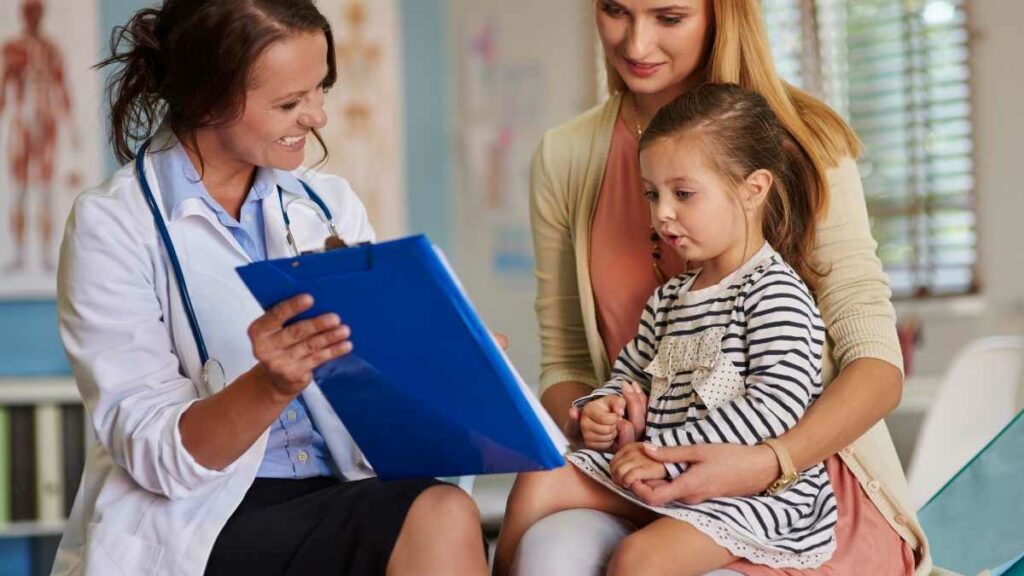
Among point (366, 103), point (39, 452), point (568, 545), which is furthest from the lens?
point (366, 103)

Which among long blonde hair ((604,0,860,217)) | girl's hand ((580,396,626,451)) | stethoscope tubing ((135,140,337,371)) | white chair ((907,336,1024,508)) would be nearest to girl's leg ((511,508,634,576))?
girl's hand ((580,396,626,451))

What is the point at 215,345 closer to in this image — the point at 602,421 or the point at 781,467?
the point at 602,421

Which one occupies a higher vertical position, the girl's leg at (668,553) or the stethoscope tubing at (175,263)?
the stethoscope tubing at (175,263)

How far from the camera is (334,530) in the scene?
1.41m

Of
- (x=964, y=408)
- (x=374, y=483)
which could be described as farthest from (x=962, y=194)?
(x=374, y=483)

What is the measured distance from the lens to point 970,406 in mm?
2678

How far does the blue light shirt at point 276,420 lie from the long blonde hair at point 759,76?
24.8 inches

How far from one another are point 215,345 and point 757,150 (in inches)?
27.5

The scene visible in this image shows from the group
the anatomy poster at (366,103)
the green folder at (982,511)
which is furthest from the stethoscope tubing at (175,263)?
the anatomy poster at (366,103)

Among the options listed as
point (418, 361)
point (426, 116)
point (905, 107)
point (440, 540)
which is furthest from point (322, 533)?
point (905, 107)

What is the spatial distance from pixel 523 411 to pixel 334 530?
1.00 ft

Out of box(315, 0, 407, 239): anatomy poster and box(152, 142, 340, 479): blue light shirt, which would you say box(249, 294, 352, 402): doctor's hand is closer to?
box(152, 142, 340, 479): blue light shirt

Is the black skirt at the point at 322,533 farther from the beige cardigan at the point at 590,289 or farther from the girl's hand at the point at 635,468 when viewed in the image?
the beige cardigan at the point at 590,289

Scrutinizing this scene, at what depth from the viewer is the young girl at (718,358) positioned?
4.71 ft
